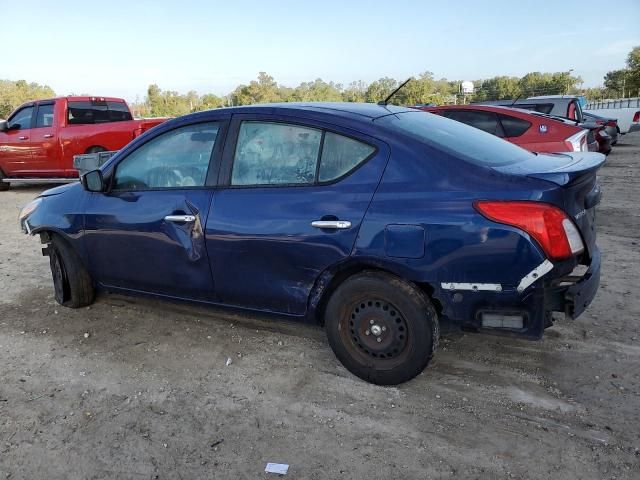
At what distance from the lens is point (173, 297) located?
373cm

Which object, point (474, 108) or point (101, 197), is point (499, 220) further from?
point (474, 108)

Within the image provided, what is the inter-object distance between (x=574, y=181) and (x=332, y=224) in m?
1.27

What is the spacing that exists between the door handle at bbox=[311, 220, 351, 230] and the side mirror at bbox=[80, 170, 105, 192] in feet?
5.96

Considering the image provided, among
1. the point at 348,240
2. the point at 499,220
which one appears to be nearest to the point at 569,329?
the point at 499,220

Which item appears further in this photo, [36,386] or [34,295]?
[34,295]

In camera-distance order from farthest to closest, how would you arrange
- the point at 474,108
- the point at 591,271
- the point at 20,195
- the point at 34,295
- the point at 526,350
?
the point at 20,195 < the point at 474,108 < the point at 34,295 < the point at 526,350 < the point at 591,271

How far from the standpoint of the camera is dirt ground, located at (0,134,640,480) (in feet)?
7.97

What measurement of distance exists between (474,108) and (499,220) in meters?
5.78

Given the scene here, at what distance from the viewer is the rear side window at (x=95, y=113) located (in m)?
10.6

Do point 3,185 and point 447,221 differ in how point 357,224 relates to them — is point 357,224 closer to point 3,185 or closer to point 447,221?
point 447,221

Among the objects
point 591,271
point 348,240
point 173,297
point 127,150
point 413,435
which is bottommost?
point 413,435

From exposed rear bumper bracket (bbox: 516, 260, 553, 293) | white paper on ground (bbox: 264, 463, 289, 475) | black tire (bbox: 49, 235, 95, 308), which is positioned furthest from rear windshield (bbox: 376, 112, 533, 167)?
black tire (bbox: 49, 235, 95, 308)

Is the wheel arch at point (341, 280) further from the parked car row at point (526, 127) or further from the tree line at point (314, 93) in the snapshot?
the tree line at point (314, 93)

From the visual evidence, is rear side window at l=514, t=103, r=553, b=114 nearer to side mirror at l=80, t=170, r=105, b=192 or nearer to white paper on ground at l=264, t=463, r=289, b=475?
side mirror at l=80, t=170, r=105, b=192
